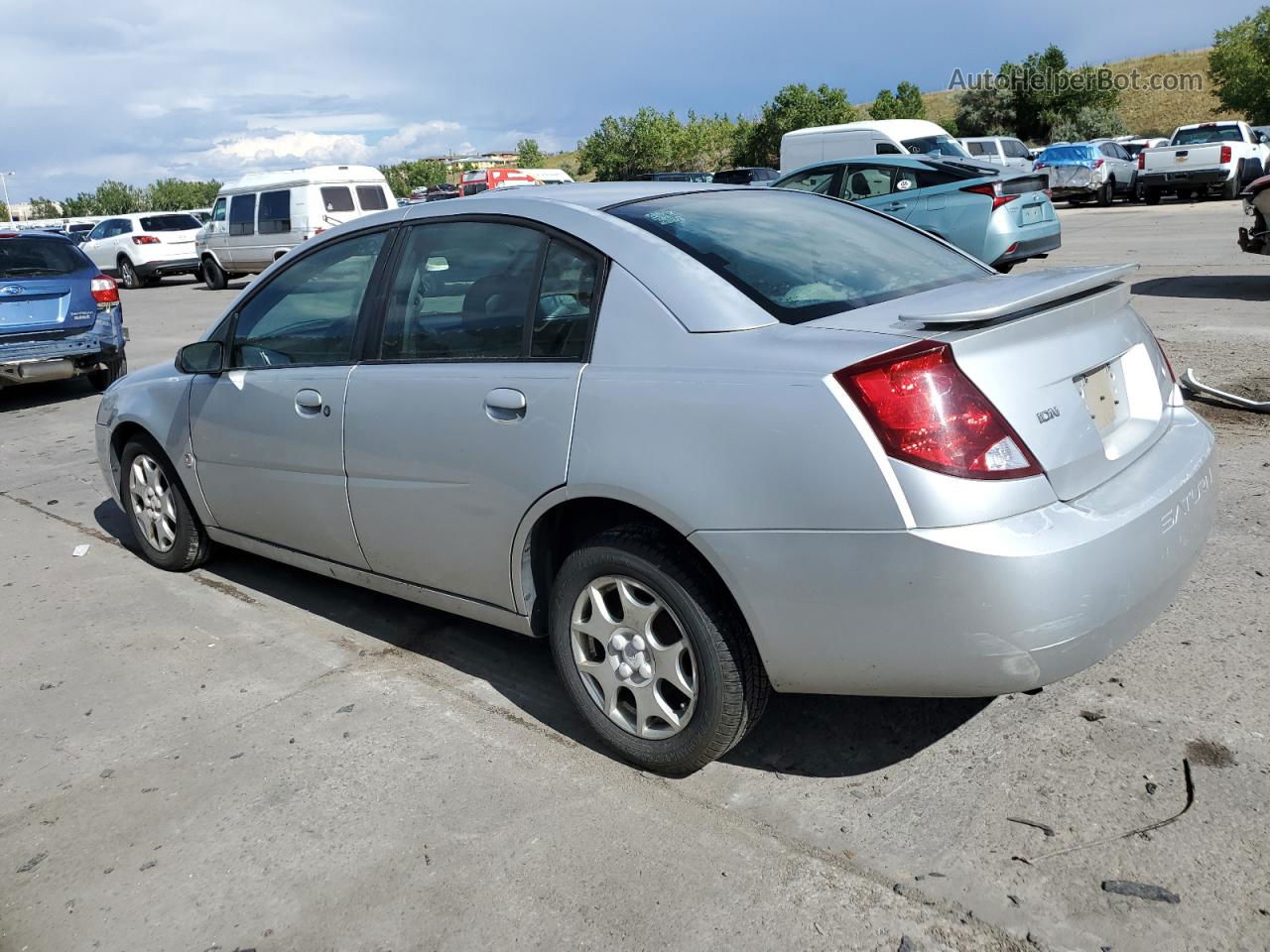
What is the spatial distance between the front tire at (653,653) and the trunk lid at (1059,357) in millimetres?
793

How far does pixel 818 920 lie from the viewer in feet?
8.38

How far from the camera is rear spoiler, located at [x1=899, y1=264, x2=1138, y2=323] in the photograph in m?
2.75

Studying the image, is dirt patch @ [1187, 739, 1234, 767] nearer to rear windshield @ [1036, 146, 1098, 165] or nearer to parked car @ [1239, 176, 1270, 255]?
parked car @ [1239, 176, 1270, 255]

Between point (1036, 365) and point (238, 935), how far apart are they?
2.40 m

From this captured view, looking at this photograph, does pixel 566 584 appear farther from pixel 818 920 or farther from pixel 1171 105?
pixel 1171 105

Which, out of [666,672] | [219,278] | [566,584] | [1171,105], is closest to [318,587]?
[566,584]

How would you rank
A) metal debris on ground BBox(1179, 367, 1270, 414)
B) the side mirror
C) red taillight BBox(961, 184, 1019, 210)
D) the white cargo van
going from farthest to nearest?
the white cargo van
red taillight BBox(961, 184, 1019, 210)
metal debris on ground BBox(1179, 367, 1270, 414)
the side mirror

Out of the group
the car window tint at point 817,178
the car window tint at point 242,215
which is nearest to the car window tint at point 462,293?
the car window tint at point 817,178

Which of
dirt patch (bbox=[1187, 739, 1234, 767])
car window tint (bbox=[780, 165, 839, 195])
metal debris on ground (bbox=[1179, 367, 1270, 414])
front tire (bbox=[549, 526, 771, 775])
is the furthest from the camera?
car window tint (bbox=[780, 165, 839, 195])

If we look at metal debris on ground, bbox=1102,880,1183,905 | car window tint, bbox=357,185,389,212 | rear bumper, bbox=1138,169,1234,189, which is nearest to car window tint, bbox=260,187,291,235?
car window tint, bbox=357,185,389,212

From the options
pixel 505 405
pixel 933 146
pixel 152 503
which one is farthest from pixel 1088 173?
pixel 505 405

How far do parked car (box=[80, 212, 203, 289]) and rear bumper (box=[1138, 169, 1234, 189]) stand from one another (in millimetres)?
23337

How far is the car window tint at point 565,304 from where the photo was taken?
3258mm

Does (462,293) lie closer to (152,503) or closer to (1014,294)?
(1014,294)
